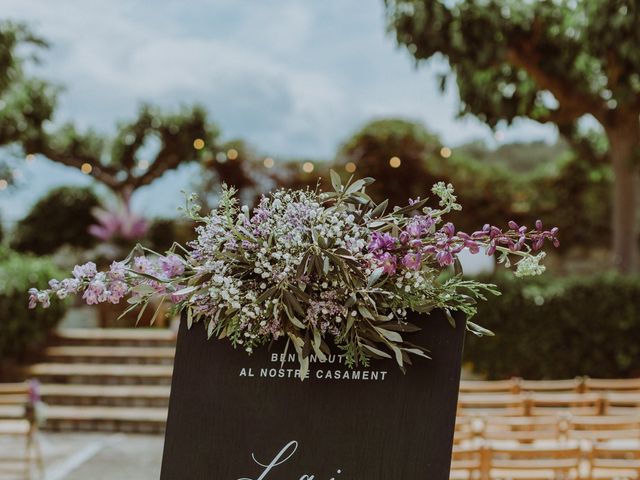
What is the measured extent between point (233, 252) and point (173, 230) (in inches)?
594

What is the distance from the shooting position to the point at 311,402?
190cm

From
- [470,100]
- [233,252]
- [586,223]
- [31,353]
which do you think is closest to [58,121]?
[31,353]

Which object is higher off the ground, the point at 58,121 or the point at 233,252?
the point at 58,121

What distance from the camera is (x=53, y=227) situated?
17156mm

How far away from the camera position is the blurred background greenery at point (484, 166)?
9.36m

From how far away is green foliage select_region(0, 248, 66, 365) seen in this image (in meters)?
9.88

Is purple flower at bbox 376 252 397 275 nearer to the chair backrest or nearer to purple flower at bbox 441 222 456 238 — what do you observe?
purple flower at bbox 441 222 456 238

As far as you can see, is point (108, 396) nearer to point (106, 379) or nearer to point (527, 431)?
point (106, 379)

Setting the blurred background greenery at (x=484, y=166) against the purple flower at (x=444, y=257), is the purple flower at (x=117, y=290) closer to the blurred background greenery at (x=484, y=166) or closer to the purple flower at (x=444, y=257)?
the purple flower at (x=444, y=257)

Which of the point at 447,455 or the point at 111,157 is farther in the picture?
the point at 111,157

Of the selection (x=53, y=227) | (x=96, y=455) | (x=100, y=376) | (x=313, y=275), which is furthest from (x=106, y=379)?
(x=313, y=275)

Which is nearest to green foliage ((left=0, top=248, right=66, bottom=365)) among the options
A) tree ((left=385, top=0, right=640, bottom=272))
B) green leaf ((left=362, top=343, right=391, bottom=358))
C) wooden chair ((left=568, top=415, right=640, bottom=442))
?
tree ((left=385, top=0, right=640, bottom=272))

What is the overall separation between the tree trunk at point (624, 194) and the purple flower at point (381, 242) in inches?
390

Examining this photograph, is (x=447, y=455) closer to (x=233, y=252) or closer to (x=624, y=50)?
(x=233, y=252)
